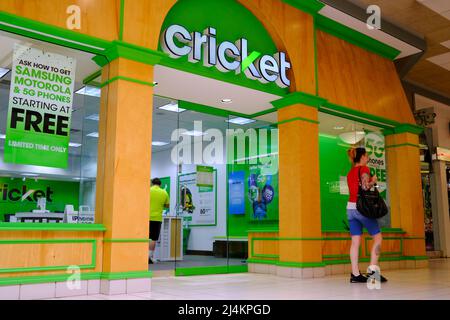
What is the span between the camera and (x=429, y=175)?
35.3 ft

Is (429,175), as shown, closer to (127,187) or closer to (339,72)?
(339,72)

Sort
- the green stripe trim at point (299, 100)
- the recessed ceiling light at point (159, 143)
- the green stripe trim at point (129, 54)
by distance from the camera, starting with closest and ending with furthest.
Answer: the green stripe trim at point (129, 54)
the green stripe trim at point (299, 100)
the recessed ceiling light at point (159, 143)

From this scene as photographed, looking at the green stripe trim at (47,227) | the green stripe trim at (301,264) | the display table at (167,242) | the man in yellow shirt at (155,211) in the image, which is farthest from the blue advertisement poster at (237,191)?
the green stripe trim at (47,227)

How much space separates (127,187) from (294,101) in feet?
10.1

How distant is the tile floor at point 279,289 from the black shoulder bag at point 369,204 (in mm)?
819

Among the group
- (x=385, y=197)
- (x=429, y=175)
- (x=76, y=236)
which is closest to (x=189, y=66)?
(x=76, y=236)

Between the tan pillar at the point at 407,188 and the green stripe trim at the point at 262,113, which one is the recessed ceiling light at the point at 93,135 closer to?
the green stripe trim at the point at 262,113

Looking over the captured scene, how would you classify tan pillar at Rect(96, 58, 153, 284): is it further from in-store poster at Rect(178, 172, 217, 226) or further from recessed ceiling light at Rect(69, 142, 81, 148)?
in-store poster at Rect(178, 172, 217, 226)

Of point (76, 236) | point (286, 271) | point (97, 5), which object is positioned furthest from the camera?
point (286, 271)

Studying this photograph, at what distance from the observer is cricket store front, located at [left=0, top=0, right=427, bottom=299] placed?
418 cm

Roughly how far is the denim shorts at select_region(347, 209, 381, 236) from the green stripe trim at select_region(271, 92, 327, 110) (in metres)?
1.94

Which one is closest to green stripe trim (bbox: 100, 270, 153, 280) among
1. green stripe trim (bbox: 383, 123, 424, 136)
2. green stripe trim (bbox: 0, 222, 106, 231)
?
green stripe trim (bbox: 0, 222, 106, 231)

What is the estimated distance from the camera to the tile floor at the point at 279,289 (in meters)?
4.09

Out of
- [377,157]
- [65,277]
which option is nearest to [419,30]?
[377,157]
